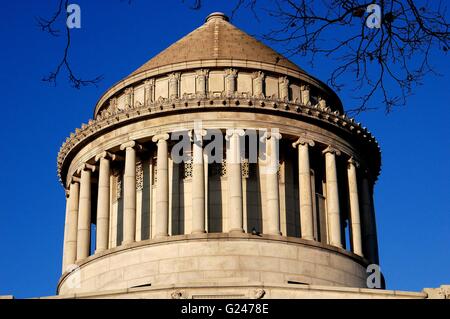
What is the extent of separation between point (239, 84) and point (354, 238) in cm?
1009

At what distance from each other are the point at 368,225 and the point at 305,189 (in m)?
5.93

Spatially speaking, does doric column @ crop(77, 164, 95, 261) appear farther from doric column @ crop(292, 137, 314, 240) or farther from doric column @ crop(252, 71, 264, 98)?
doric column @ crop(292, 137, 314, 240)

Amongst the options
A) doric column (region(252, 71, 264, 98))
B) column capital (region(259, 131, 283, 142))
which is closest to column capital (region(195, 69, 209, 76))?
doric column (region(252, 71, 264, 98))

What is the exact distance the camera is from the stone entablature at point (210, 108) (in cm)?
5112

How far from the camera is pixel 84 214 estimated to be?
53.2 m

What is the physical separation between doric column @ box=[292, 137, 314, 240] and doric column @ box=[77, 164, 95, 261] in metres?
11.1

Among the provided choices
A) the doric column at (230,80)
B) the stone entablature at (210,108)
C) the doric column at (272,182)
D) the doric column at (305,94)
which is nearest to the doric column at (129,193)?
the stone entablature at (210,108)

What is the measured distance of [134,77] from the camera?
5478cm

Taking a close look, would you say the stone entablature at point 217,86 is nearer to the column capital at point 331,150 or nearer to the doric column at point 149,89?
the doric column at point 149,89

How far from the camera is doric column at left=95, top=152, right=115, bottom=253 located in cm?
5138

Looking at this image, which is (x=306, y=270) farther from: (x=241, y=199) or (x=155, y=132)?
(x=155, y=132)

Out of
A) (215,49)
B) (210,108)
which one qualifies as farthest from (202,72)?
(210,108)

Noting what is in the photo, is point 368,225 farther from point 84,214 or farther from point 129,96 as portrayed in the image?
point 84,214
